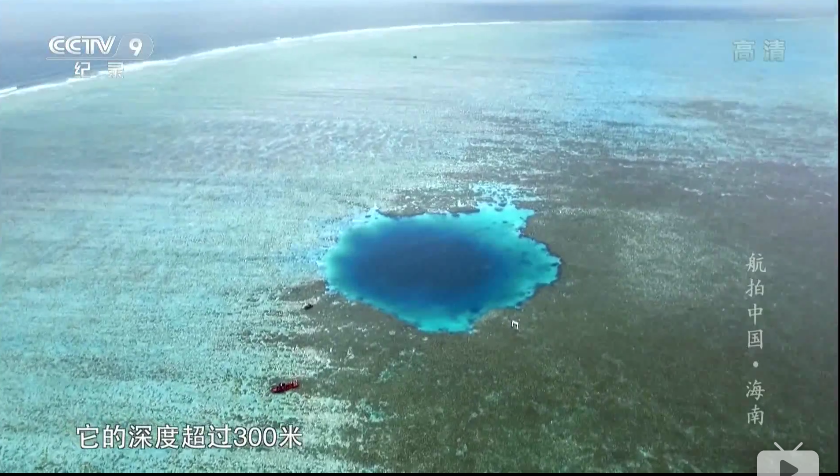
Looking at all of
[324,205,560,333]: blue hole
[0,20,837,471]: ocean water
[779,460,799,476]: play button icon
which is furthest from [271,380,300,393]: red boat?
[779,460,799,476]: play button icon

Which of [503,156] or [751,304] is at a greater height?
[503,156]

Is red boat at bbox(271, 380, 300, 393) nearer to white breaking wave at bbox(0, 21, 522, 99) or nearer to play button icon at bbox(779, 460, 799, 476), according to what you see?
play button icon at bbox(779, 460, 799, 476)

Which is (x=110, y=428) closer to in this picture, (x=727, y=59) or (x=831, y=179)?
(x=831, y=179)

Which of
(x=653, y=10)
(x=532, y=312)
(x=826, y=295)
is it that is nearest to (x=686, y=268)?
(x=826, y=295)

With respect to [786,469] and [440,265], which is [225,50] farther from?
[786,469]

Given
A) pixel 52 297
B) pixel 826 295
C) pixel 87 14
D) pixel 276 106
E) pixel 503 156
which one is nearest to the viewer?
pixel 826 295

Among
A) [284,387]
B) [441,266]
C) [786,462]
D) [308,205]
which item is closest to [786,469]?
[786,462]
